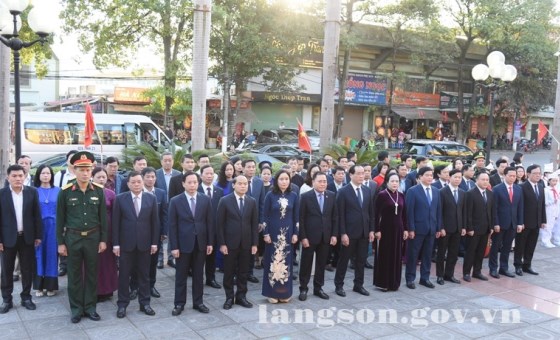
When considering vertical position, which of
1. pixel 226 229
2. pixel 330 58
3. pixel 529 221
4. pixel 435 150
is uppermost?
pixel 330 58

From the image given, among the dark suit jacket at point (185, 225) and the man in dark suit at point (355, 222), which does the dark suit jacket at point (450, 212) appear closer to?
the man in dark suit at point (355, 222)

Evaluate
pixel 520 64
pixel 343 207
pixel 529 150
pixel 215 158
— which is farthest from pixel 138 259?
pixel 529 150

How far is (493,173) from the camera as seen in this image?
1037cm

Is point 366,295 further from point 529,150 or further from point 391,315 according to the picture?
point 529,150

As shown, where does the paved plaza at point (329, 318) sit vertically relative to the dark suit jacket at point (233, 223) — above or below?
below

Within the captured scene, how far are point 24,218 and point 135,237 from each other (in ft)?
4.23

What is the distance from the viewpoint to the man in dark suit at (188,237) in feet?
19.4

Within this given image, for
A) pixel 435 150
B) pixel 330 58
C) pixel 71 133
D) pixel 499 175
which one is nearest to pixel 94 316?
pixel 499 175

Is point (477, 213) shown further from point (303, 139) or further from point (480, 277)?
point (303, 139)

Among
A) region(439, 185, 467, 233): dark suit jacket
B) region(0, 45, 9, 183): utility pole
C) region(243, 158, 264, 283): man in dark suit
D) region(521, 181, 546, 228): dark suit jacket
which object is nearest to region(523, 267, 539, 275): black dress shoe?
region(521, 181, 546, 228): dark suit jacket

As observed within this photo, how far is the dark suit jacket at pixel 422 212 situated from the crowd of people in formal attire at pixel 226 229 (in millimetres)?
14

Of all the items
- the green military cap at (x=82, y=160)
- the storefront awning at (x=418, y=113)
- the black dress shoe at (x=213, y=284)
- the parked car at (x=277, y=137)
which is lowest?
the black dress shoe at (x=213, y=284)

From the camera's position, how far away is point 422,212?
7.29 m

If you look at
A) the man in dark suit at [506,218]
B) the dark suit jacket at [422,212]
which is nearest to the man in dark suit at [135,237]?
the dark suit jacket at [422,212]
